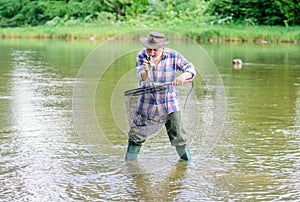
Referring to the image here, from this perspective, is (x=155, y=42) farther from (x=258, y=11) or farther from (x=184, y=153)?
(x=258, y=11)

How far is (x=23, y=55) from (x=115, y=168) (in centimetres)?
1768

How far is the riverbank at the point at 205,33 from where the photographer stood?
35.4m

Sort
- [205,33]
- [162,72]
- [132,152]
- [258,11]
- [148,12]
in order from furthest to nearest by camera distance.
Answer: [148,12] → [258,11] → [205,33] → [132,152] → [162,72]

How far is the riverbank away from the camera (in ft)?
116

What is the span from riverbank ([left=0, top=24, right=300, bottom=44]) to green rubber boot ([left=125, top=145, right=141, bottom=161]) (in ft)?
95.8

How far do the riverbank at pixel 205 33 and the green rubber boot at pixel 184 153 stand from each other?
29036 millimetres

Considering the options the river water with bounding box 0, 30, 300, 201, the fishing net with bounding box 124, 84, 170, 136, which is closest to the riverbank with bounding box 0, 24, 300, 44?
the river water with bounding box 0, 30, 300, 201

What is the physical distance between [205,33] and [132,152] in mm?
29882

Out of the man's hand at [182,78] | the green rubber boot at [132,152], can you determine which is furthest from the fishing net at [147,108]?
the green rubber boot at [132,152]

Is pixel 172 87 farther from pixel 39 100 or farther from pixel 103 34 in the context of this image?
pixel 103 34

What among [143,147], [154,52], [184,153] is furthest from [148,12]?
[154,52]

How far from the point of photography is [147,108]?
6.36 metres

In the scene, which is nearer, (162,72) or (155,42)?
(155,42)

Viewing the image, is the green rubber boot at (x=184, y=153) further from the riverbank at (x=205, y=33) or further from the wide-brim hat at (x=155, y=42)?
the riverbank at (x=205, y=33)
